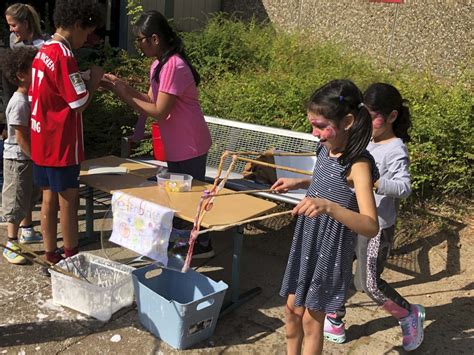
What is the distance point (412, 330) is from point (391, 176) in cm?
90

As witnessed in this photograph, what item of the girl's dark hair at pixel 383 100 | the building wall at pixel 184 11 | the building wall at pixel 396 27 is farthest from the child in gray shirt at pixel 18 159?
the building wall at pixel 396 27

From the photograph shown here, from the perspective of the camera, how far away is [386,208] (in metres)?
2.94

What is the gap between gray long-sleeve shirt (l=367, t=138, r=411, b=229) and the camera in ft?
8.73

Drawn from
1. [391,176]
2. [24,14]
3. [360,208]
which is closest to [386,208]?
[391,176]

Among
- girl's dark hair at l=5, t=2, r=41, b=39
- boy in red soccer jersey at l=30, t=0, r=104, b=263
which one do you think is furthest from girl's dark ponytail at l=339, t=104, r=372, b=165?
girl's dark hair at l=5, t=2, r=41, b=39

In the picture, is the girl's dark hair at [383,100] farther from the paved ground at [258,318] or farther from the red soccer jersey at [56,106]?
the red soccer jersey at [56,106]

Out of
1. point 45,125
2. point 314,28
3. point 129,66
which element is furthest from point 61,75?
point 314,28

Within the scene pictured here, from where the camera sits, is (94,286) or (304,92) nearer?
(94,286)

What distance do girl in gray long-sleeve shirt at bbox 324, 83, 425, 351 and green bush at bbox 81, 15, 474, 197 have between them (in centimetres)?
170

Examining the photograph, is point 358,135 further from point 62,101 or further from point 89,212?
point 89,212

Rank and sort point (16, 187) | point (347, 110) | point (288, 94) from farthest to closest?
point (288, 94), point (16, 187), point (347, 110)

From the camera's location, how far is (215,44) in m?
8.19

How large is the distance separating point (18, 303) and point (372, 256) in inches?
85.0

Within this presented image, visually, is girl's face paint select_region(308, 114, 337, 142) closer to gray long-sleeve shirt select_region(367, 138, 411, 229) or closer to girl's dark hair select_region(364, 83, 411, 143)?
gray long-sleeve shirt select_region(367, 138, 411, 229)
